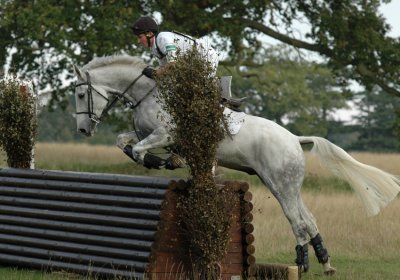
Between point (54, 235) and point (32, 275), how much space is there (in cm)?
53

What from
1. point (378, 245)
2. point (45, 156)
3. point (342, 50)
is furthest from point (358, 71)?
point (378, 245)

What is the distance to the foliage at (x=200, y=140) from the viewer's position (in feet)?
25.3

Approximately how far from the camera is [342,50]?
26.0 meters

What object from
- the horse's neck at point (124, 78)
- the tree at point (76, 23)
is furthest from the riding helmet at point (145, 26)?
the tree at point (76, 23)

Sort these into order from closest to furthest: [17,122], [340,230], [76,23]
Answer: [17,122] → [340,230] → [76,23]

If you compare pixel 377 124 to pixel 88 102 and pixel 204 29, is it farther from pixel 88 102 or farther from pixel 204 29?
pixel 88 102

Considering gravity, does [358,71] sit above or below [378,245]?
above

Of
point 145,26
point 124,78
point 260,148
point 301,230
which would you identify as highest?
point 145,26

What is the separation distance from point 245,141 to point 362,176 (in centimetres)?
143

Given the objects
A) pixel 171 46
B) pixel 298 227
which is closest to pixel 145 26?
pixel 171 46

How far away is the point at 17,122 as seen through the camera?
10.4 metres

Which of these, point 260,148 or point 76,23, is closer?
point 260,148

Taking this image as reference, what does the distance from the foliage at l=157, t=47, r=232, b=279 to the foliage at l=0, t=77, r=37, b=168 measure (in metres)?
2.92

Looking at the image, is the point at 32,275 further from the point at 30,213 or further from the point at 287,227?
the point at 287,227
